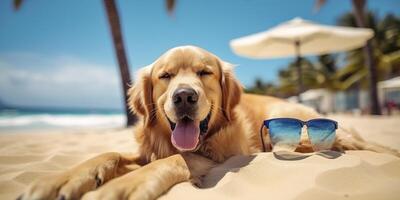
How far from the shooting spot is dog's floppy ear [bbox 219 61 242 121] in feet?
8.99

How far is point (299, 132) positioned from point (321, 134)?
180 millimetres

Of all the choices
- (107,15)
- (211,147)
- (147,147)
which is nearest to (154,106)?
(147,147)

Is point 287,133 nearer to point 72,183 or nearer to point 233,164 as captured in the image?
point 233,164

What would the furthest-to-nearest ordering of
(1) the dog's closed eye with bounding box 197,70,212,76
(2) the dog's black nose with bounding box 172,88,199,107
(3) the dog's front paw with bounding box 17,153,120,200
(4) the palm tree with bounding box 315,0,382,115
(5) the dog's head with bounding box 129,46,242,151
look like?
(4) the palm tree with bounding box 315,0,382,115, (1) the dog's closed eye with bounding box 197,70,212,76, (5) the dog's head with bounding box 129,46,242,151, (2) the dog's black nose with bounding box 172,88,199,107, (3) the dog's front paw with bounding box 17,153,120,200

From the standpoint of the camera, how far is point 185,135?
233 centimetres

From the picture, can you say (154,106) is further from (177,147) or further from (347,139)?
(347,139)

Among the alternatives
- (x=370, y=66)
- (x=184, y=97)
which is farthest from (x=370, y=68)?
(x=184, y=97)

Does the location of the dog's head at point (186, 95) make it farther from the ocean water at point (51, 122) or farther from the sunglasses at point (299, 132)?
the ocean water at point (51, 122)

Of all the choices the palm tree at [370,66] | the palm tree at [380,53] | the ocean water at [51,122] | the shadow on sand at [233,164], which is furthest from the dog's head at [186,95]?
the palm tree at [380,53]

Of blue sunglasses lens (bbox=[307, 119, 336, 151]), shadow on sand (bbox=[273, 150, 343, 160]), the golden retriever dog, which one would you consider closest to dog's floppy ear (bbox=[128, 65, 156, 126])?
the golden retriever dog

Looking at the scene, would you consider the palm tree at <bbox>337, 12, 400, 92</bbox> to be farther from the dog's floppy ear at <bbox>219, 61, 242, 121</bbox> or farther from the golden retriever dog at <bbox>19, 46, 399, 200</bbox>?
the golden retriever dog at <bbox>19, 46, 399, 200</bbox>

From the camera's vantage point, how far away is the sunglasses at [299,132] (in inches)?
106

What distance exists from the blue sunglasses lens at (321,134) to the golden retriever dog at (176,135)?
17 cm

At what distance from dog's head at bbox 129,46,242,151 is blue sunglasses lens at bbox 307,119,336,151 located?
69 centimetres
